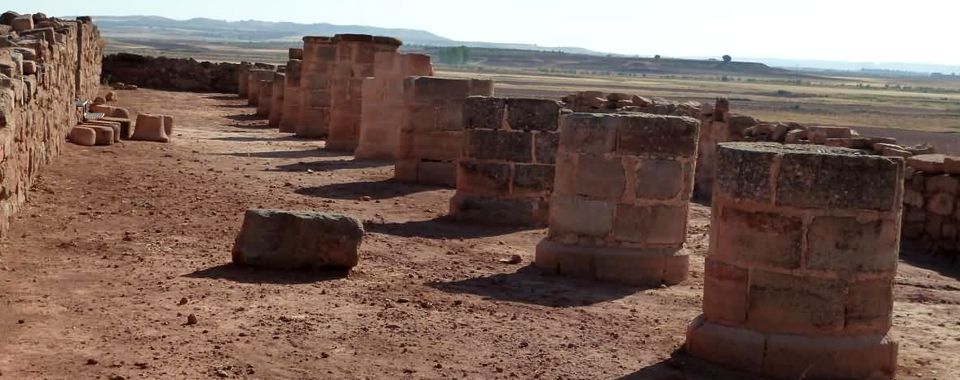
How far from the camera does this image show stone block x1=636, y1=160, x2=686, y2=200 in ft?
35.0

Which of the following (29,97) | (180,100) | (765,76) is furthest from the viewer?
(765,76)

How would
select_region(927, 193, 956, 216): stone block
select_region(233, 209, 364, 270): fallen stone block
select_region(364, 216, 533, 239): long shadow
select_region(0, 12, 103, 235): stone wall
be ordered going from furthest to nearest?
select_region(927, 193, 956, 216): stone block < select_region(364, 216, 533, 239): long shadow < select_region(0, 12, 103, 235): stone wall < select_region(233, 209, 364, 270): fallen stone block

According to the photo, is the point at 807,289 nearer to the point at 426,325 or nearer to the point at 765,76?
the point at 426,325

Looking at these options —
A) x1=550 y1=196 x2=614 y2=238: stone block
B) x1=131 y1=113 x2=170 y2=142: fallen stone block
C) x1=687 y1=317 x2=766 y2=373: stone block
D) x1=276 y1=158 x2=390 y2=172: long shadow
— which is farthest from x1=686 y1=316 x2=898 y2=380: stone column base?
x1=131 y1=113 x2=170 y2=142: fallen stone block

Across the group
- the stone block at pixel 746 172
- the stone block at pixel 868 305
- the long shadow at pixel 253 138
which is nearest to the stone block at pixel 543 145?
Answer: the stone block at pixel 746 172

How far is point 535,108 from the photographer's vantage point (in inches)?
539

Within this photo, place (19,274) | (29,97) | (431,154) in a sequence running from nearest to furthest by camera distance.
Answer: (19,274)
(29,97)
(431,154)

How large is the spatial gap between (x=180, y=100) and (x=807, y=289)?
28.1 m

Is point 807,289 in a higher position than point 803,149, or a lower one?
lower

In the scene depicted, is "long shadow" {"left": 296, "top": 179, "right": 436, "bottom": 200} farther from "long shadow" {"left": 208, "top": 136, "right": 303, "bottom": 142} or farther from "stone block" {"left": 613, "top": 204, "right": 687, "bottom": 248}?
"long shadow" {"left": 208, "top": 136, "right": 303, "bottom": 142}

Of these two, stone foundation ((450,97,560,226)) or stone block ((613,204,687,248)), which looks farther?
stone foundation ((450,97,560,226))

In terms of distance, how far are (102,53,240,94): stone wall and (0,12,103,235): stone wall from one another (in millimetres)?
17934

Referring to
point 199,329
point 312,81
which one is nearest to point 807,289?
point 199,329

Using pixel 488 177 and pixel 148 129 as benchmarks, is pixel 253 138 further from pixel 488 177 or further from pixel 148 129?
pixel 488 177
